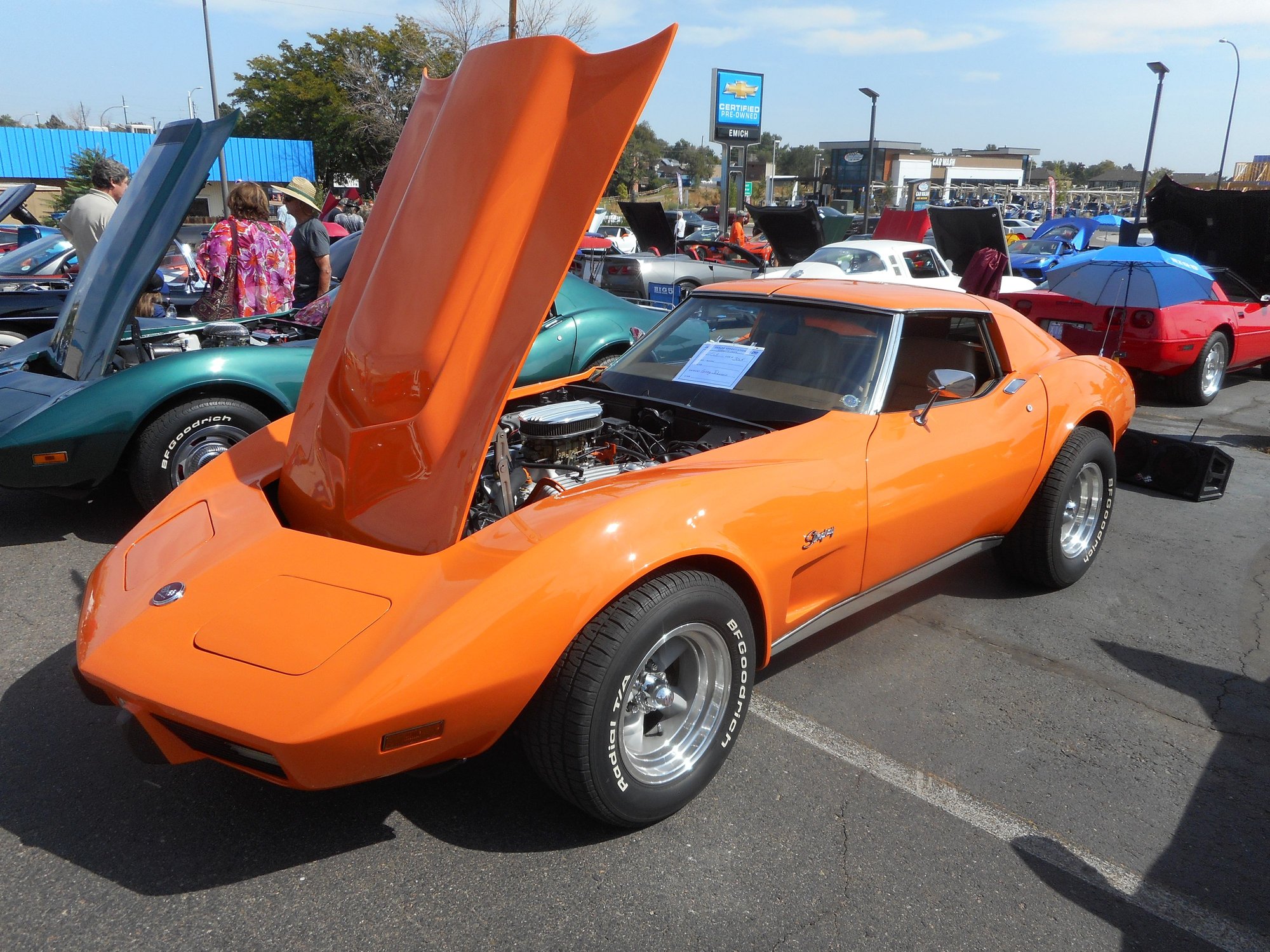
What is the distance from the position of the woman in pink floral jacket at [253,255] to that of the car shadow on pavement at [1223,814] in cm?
530

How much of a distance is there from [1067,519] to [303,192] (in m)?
5.47

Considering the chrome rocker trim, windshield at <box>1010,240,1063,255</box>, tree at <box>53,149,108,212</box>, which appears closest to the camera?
the chrome rocker trim

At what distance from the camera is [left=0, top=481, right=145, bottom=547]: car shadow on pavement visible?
185 inches

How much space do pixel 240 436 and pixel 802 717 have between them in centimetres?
337

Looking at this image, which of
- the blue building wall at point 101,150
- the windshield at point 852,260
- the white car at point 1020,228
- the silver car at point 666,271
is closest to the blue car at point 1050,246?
the windshield at point 852,260

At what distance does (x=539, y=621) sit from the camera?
2166 millimetres

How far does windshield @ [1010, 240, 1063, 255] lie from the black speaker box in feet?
48.5

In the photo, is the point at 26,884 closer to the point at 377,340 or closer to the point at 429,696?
the point at 429,696

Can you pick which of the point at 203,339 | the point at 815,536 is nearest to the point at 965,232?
the point at 203,339

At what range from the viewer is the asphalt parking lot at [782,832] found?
2154 mm

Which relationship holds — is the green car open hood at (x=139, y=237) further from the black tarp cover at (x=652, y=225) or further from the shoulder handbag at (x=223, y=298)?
the black tarp cover at (x=652, y=225)

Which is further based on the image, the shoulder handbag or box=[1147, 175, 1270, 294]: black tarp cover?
box=[1147, 175, 1270, 294]: black tarp cover

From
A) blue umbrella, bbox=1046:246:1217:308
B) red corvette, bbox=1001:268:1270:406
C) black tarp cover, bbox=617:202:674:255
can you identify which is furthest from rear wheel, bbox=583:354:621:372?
black tarp cover, bbox=617:202:674:255

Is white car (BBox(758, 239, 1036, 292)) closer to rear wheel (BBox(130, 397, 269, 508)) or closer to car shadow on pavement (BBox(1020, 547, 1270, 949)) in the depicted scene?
rear wheel (BBox(130, 397, 269, 508))
